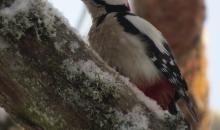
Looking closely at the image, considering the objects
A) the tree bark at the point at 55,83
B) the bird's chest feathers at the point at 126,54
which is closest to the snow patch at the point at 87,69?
the tree bark at the point at 55,83

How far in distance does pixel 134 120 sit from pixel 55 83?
0.37m

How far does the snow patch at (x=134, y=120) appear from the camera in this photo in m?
1.61

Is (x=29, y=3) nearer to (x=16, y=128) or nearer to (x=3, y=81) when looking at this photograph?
(x=3, y=81)

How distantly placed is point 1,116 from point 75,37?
1135mm

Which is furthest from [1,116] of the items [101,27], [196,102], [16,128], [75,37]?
[196,102]

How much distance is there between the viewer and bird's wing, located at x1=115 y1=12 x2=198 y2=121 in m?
2.61

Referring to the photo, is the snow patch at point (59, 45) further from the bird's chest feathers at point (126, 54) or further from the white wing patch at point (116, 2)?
the white wing patch at point (116, 2)

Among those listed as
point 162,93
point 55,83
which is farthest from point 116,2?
point 55,83

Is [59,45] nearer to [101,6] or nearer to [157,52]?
[157,52]

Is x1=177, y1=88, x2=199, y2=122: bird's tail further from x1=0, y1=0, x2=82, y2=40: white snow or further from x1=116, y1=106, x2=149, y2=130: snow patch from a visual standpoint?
x1=0, y1=0, x2=82, y2=40: white snow

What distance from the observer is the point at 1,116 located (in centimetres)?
258

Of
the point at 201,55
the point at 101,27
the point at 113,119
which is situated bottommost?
the point at 113,119

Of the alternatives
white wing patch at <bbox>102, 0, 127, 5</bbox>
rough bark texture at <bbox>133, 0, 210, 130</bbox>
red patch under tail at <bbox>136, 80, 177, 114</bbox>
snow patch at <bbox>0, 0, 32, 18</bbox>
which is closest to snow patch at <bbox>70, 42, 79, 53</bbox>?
snow patch at <bbox>0, 0, 32, 18</bbox>

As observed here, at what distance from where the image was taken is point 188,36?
425 cm
